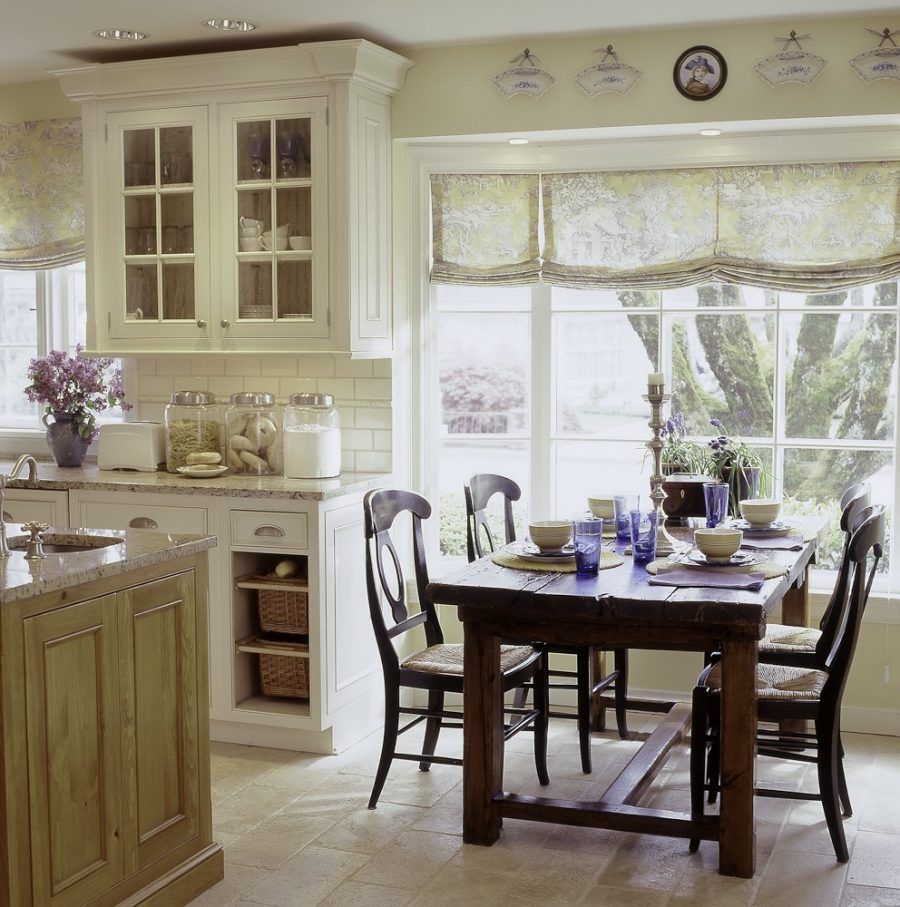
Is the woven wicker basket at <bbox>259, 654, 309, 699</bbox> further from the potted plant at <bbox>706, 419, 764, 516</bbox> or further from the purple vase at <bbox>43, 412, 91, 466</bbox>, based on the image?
the potted plant at <bbox>706, 419, 764, 516</bbox>

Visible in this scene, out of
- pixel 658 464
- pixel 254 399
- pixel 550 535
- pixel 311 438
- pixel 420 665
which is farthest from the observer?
pixel 254 399

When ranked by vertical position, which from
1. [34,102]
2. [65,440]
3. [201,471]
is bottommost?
[201,471]

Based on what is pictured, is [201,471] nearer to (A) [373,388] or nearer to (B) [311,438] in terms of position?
(B) [311,438]

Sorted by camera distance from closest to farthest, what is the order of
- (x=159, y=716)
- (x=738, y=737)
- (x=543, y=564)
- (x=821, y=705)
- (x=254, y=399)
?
(x=159, y=716), (x=738, y=737), (x=821, y=705), (x=543, y=564), (x=254, y=399)

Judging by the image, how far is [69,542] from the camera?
329 cm

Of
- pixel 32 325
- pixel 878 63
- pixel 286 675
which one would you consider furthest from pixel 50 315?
pixel 878 63

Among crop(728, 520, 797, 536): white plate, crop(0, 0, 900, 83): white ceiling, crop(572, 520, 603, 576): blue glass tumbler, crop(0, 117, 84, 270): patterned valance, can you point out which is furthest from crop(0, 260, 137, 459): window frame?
crop(728, 520, 797, 536): white plate

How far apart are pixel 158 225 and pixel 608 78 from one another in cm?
186

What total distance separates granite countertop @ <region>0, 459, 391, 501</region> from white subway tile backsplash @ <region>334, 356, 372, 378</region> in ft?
1.33

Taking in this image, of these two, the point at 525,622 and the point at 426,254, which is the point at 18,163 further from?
the point at 525,622

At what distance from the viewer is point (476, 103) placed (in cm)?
477

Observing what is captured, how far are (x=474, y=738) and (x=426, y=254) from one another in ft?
7.37

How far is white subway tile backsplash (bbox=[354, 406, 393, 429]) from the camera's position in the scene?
4941 mm

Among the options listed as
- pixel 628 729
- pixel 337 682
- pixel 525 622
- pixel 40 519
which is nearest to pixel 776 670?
pixel 525 622
